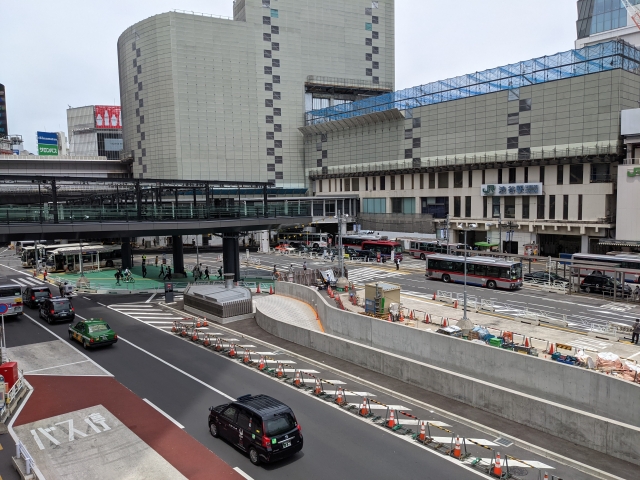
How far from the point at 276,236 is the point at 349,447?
78.8m

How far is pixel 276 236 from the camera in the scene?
93.2 meters

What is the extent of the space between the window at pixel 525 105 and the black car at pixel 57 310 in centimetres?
5927

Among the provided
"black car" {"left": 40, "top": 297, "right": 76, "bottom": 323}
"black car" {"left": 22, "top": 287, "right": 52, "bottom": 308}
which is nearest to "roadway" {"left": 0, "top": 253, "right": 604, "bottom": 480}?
"black car" {"left": 40, "top": 297, "right": 76, "bottom": 323}

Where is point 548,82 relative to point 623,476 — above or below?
above

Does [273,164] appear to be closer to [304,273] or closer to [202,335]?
[304,273]

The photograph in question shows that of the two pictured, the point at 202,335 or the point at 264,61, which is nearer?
the point at 202,335

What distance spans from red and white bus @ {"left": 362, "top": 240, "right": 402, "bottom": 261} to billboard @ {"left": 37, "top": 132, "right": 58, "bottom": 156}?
11383 centimetres

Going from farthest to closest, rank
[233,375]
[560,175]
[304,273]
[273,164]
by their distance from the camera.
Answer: [273,164] → [560,175] → [304,273] → [233,375]

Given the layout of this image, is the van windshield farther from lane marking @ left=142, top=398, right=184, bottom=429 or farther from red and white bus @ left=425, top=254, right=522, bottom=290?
red and white bus @ left=425, top=254, right=522, bottom=290

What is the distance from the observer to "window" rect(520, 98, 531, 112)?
64625 millimetres

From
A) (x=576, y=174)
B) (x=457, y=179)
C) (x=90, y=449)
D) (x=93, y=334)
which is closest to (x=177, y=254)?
(x=93, y=334)

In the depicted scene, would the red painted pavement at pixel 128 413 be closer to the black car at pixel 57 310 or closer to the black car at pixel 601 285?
the black car at pixel 57 310

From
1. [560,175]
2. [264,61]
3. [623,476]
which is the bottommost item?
[623,476]

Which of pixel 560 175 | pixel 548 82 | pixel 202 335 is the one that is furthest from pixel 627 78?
Answer: pixel 202 335
